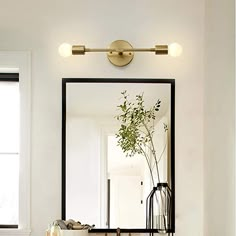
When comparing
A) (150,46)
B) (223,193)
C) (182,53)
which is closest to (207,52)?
(182,53)

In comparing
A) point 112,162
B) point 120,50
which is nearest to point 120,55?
point 120,50

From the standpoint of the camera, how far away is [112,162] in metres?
2.63

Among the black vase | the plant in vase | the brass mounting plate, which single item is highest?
the brass mounting plate

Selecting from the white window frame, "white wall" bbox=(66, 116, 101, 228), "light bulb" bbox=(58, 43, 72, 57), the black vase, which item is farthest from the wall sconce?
the black vase

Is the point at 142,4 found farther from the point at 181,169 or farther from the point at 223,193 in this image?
the point at 223,193

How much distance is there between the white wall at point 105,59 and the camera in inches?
104

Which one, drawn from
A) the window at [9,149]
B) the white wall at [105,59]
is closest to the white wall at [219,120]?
the white wall at [105,59]

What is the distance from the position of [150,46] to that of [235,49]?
70 cm

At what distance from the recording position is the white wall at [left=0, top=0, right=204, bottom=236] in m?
2.64

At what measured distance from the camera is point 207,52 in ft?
8.56

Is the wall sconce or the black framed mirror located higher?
the wall sconce

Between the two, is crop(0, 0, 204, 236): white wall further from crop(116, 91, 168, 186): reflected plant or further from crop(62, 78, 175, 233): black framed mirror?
crop(116, 91, 168, 186): reflected plant

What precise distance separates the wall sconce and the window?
1.23ft

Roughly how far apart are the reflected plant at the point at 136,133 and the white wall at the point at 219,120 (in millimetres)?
308
